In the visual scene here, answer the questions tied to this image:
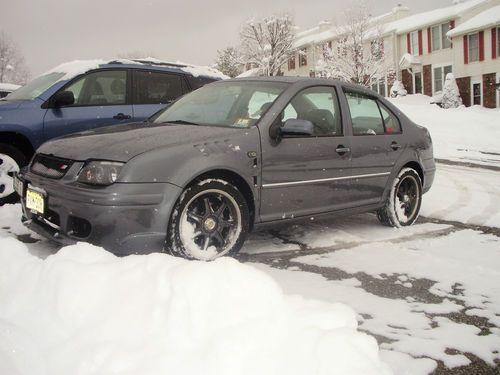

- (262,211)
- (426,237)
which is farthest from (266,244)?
(426,237)

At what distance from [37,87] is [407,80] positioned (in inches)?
1362

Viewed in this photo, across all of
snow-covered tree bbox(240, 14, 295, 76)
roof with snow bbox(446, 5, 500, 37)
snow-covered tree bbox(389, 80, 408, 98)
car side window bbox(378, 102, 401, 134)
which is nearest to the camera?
car side window bbox(378, 102, 401, 134)

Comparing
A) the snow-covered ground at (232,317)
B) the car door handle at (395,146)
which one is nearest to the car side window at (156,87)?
the car door handle at (395,146)

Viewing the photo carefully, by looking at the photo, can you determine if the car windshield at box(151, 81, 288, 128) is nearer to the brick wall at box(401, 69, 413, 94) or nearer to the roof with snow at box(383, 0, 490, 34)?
the roof with snow at box(383, 0, 490, 34)

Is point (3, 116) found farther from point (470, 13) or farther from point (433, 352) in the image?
point (470, 13)

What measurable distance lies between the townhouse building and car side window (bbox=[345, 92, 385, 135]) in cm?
2641

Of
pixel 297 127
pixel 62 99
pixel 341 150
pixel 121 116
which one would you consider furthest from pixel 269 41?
pixel 297 127

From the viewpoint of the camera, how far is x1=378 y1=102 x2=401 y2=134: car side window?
18.4 ft

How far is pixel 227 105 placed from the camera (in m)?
4.74

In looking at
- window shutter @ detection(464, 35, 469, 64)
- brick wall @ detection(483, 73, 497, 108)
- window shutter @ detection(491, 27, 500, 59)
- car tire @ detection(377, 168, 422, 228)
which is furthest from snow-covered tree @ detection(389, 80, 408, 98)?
car tire @ detection(377, 168, 422, 228)

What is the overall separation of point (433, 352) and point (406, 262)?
1.67 meters

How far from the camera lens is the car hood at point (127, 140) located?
148 inches

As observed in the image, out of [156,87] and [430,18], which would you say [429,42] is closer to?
[430,18]

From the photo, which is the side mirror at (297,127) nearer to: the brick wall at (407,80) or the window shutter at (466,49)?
the window shutter at (466,49)
